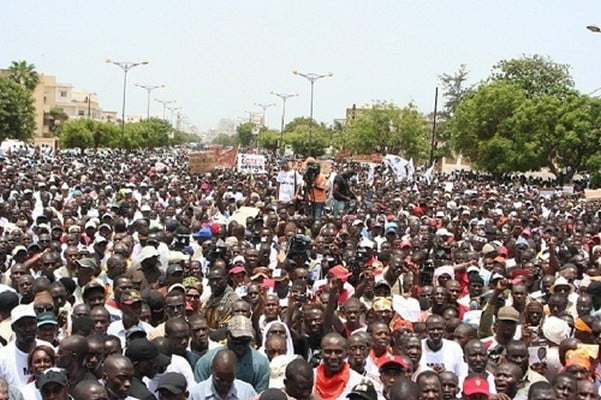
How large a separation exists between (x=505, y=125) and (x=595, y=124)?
4811 mm

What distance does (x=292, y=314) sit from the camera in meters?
6.86

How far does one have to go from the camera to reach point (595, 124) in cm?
4375

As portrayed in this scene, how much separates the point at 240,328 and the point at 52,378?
1281 millimetres

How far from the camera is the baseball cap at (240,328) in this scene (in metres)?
5.46

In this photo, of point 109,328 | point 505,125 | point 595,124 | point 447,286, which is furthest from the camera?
point 505,125

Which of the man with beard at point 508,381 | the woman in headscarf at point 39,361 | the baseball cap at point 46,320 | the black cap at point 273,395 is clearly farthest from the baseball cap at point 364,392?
the baseball cap at point 46,320

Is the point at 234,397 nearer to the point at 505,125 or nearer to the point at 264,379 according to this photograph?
the point at 264,379

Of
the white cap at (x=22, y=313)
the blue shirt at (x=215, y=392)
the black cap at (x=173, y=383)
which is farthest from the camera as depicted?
the white cap at (x=22, y=313)

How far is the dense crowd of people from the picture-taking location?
517 centimetres

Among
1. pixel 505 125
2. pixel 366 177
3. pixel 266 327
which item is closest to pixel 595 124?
pixel 505 125

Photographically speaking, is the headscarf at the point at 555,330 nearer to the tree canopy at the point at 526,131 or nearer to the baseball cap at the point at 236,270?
the baseball cap at the point at 236,270

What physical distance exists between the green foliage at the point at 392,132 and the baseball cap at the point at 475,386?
58260 millimetres

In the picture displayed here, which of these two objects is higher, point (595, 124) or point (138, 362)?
point (595, 124)

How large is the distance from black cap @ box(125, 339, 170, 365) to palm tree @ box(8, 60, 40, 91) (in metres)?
74.2
